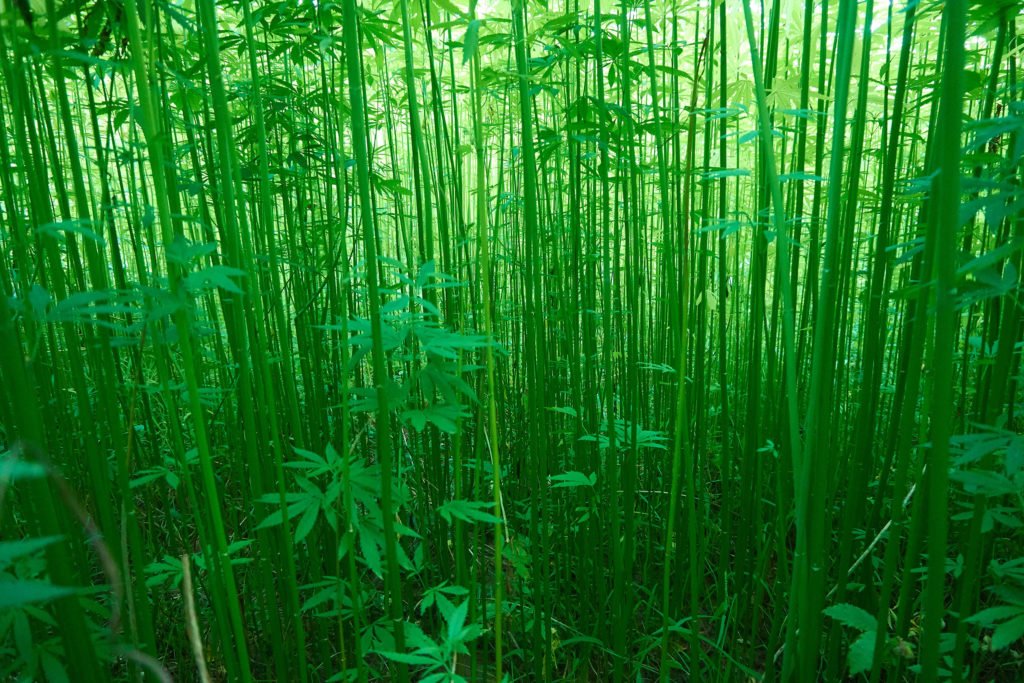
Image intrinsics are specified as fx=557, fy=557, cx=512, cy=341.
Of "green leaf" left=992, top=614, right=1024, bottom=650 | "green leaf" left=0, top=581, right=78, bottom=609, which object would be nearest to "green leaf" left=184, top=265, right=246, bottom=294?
"green leaf" left=0, top=581, right=78, bottom=609

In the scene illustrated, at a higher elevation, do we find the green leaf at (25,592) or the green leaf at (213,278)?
the green leaf at (213,278)

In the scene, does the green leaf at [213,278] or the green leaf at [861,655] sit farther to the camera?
the green leaf at [861,655]

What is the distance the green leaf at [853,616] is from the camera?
68 centimetres

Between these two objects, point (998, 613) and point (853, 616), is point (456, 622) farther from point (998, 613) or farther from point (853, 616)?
point (998, 613)

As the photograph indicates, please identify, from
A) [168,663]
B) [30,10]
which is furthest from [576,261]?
[168,663]

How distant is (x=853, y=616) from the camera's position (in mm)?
705

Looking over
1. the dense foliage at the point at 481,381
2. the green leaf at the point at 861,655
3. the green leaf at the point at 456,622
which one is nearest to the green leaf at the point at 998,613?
the dense foliage at the point at 481,381

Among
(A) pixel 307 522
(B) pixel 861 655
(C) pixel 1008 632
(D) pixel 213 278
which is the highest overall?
(D) pixel 213 278

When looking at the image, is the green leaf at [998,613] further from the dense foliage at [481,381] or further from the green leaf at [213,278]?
the green leaf at [213,278]

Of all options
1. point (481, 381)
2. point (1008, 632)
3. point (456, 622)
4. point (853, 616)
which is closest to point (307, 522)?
point (456, 622)

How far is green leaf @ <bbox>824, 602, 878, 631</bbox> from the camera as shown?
681 mm

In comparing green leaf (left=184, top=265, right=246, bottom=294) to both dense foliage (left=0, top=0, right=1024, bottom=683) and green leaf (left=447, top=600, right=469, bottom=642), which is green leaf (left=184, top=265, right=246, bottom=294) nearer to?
dense foliage (left=0, top=0, right=1024, bottom=683)

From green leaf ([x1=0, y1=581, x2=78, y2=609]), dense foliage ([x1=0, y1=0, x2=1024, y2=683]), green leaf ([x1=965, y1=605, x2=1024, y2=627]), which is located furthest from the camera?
green leaf ([x1=965, y1=605, x2=1024, y2=627])

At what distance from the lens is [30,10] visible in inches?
26.9
